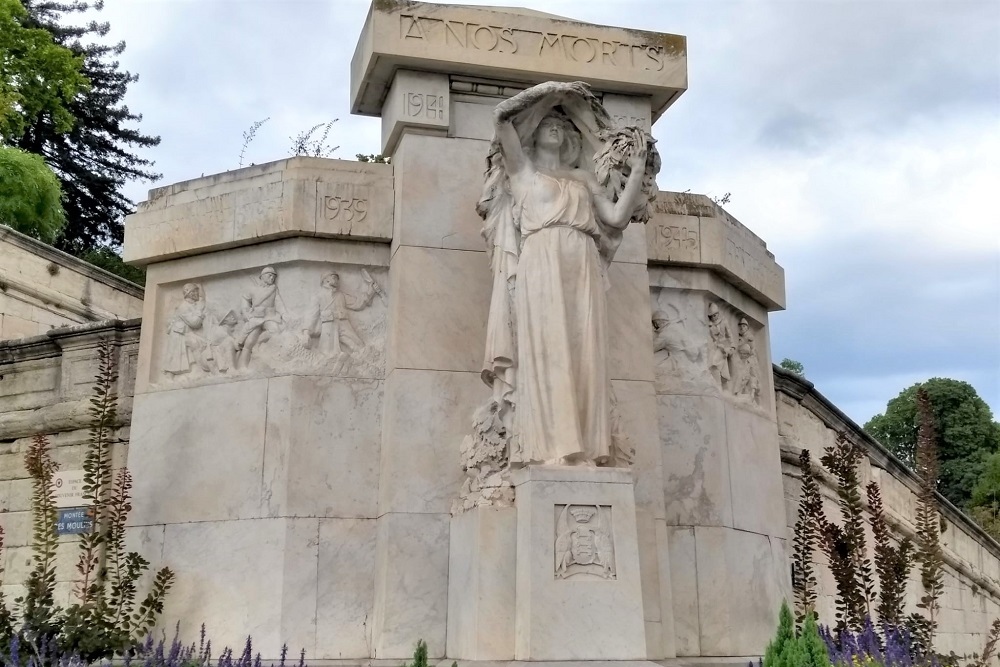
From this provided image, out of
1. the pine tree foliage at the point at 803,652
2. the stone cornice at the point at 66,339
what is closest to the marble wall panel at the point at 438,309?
the stone cornice at the point at 66,339

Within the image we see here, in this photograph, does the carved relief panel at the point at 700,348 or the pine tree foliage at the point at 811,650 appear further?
the carved relief panel at the point at 700,348

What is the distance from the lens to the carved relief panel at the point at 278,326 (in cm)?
857

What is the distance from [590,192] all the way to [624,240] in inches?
63.7

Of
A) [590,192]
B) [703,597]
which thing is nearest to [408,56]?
[590,192]

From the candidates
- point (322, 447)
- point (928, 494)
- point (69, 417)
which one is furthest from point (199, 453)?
point (928, 494)

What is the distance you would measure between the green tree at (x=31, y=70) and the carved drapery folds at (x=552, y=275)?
22.0 metres

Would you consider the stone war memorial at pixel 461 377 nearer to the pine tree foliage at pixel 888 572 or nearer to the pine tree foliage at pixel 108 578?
the pine tree foliage at pixel 108 578

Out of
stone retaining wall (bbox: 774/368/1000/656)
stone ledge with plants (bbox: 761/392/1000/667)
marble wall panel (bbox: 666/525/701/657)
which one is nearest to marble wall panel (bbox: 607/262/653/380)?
marble wall panel (bbox: 666/525/701/657)

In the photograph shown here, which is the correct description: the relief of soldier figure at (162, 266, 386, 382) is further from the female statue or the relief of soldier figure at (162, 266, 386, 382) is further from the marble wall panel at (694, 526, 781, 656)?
the marble wall panel at (694, 526, 781, 656)

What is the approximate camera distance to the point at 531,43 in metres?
8.95

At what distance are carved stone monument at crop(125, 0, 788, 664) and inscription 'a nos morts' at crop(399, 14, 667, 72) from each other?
0.07ft

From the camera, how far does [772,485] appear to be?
9.80m

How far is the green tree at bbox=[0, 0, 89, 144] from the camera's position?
1056 inches

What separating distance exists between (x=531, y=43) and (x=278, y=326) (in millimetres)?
2979
